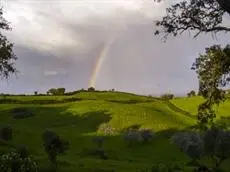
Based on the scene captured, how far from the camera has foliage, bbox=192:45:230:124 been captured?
23.7m

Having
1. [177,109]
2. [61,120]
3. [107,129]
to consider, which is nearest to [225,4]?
[107,129]

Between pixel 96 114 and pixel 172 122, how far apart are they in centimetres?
2449

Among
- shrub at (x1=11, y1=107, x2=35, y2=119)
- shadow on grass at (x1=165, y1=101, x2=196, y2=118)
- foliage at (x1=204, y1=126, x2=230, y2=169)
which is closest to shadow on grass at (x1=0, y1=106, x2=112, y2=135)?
shrub at (x1=11, y1=107, x2=35, y2=119)

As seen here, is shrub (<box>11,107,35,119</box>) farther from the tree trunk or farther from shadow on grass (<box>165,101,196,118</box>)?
the tree trunk

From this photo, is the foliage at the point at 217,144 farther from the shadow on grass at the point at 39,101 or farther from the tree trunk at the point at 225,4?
the shadow on grass at the point at 39,101

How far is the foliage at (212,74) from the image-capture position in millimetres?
23703

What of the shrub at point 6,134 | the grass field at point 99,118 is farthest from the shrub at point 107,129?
the shrub at point 6,134

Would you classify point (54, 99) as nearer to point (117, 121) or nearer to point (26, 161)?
point (117, 121)

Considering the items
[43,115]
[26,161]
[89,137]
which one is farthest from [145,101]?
[26,161]

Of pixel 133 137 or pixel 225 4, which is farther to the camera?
pixel 133 137

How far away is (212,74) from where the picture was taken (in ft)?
78.5

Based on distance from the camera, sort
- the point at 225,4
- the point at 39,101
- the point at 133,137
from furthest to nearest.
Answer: the point at 39,101 → the point at 133,137 → the point at 225,4

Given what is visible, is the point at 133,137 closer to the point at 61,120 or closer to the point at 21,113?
the point at 61,120

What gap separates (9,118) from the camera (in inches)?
6024
